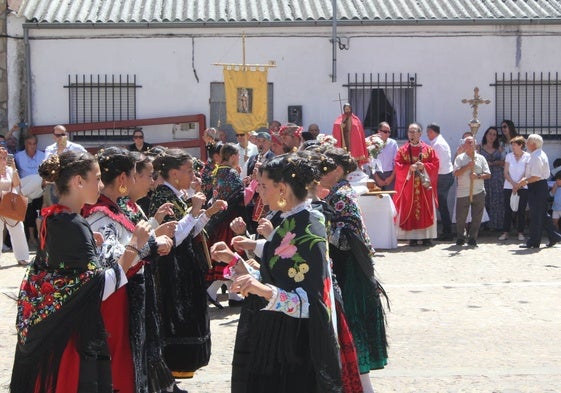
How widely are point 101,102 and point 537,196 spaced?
7866 millimetres

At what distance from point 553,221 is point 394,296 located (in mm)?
6439

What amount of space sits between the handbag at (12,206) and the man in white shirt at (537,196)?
7.15 metres

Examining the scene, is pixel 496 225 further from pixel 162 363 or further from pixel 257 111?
pixel 162 363

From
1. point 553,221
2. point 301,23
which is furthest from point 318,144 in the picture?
point 301,23

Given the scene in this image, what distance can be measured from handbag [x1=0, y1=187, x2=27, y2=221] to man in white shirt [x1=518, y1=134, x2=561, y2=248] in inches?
282

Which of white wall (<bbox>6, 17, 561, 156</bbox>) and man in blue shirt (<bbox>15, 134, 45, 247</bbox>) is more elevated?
white wall (<bbox>6, 17, 561, 156</bbox>)

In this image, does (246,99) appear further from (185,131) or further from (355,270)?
(355,270)

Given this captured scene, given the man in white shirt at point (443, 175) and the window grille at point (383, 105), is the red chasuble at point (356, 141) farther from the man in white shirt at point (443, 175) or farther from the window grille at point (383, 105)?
the window grille at point (383, 105)

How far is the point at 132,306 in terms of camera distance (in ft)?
19.2

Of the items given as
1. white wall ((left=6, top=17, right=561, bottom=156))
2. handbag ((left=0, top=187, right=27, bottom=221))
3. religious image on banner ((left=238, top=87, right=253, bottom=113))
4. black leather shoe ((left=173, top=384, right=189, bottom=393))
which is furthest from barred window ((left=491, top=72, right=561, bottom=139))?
black leather shoe ((left=173, top=384, right=189, bottom=393))

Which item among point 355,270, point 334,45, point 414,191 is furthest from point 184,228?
point 334,45

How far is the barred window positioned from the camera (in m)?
18.8

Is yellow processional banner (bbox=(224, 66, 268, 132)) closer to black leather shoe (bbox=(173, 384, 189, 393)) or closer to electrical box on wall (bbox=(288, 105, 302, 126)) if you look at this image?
electrical box on wall (bbox=(288, 105, 302, 126))

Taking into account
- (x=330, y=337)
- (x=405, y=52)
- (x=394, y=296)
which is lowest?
(x=394, y=296)
